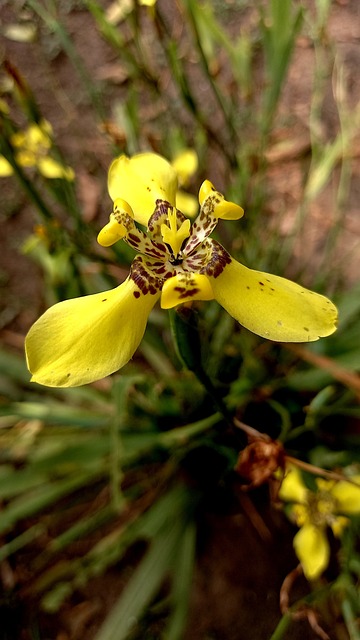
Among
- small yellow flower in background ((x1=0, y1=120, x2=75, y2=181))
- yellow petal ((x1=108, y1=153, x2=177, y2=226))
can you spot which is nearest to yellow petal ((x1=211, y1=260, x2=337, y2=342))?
yellow petal ((x1=108, y1=153, x2=177, y2=226))

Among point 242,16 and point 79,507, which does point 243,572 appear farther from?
point 242,16

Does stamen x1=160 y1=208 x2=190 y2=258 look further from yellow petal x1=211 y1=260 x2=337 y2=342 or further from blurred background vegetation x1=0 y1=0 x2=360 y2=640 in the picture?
blurred background vegetation x1=0 y1=0 x2=360 y2=640

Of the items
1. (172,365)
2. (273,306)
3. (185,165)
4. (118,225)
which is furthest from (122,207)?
(172,365)

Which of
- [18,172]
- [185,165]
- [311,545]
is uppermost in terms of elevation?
[18,172]

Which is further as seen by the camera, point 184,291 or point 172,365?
point 172,365

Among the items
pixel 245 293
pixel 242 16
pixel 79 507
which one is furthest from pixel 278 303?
pixel 242 16

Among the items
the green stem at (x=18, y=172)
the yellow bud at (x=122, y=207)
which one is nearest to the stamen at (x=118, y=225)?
the yellow bud at (x=122, y=207)

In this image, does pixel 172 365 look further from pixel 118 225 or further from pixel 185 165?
pixel 118 225
